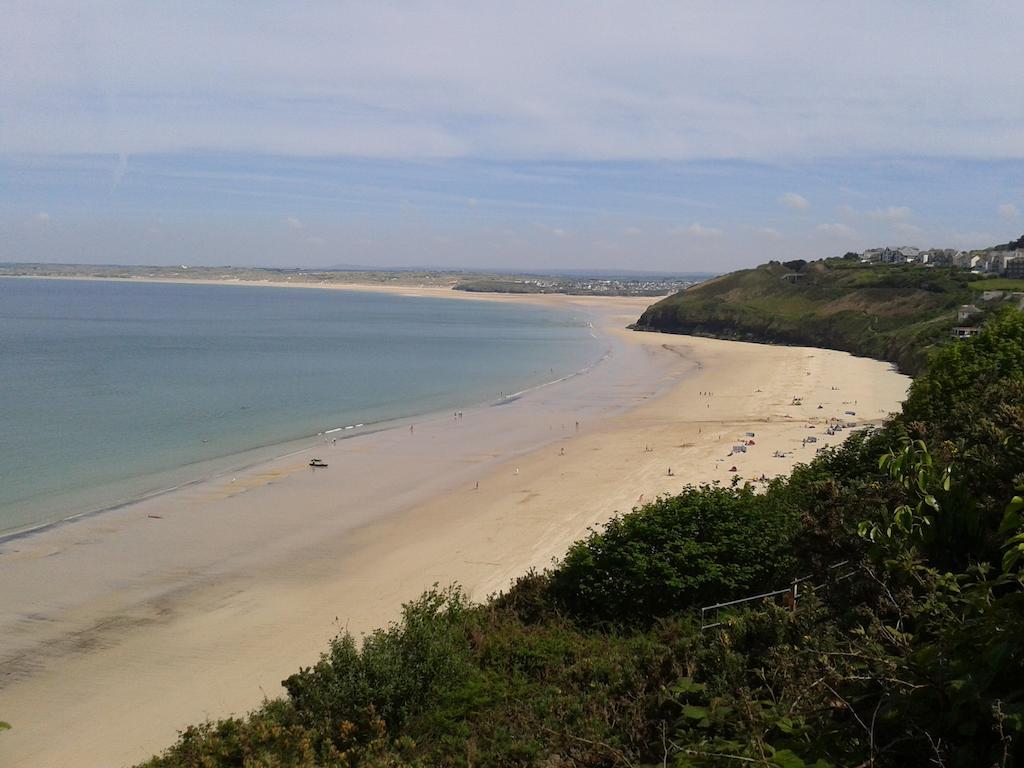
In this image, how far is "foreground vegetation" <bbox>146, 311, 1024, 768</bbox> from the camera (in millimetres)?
4730

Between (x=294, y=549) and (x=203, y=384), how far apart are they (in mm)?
33516

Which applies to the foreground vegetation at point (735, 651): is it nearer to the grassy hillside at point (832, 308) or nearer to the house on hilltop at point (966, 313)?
the grassy hillside at point (832, 308)

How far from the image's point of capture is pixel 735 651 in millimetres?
8586

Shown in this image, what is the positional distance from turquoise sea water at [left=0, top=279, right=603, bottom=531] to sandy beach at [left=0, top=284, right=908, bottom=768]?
3.47 meters

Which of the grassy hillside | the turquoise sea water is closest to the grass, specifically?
the grassy hillside

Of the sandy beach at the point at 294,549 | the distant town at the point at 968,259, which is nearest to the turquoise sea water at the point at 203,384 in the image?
the sandy beach at the point at 294,549

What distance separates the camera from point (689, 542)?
13.1 m

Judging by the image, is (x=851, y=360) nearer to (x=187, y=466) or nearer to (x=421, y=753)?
(x=187, y=466)

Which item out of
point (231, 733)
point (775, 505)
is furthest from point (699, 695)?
point (775, 505)

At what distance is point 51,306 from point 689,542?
14288 centimetres

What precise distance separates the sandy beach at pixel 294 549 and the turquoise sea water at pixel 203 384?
3471mm

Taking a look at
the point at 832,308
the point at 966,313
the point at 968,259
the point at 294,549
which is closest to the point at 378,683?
the point at 294,549

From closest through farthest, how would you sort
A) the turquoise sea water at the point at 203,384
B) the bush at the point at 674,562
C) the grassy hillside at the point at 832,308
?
1. the bush at the point at 674,562
2. the turquoise sea water at the point at 203,384
3. the grassy hillside at the point at 832,308

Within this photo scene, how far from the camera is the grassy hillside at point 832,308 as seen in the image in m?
78.5
